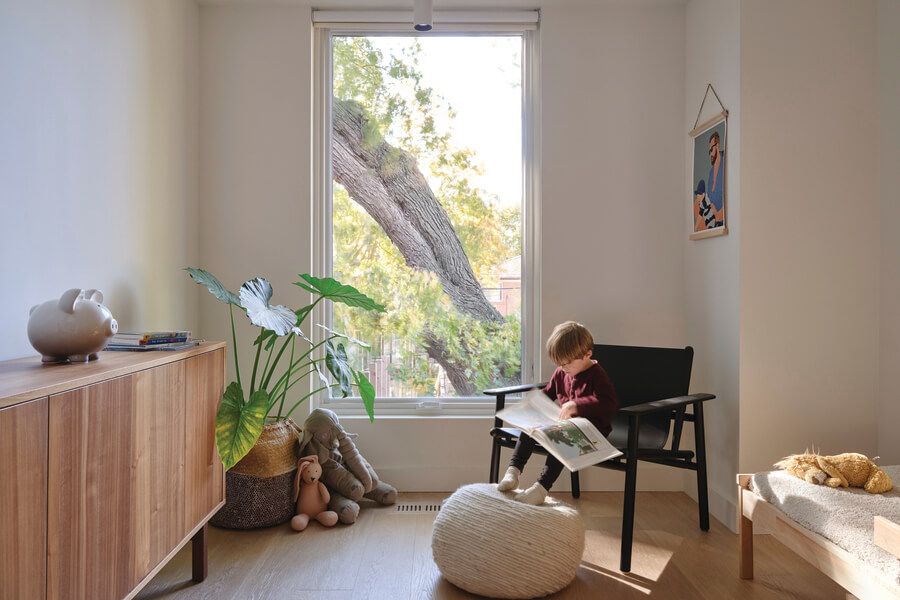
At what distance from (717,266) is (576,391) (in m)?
0.91

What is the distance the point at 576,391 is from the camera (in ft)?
8.25

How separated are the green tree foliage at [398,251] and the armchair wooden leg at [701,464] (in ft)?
3.32

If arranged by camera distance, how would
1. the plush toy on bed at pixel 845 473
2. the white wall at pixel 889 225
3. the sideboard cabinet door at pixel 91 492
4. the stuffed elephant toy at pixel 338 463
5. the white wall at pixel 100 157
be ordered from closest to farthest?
1. the sideboard cabinet door at pixel 91 492
2. the white wall at pixel 100 157
3. the plush toy on bed at pixel 845 473
4. the white wall at pixel 889 225
5. the stuffed elephant toy at pixel 338 463

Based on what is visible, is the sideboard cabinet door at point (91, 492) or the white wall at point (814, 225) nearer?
the sideboard cabinet door at point (91, 492)

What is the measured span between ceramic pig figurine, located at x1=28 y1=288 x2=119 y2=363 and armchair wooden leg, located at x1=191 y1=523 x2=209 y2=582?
78cm

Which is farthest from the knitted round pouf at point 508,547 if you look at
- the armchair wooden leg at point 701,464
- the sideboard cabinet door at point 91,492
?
the sideboard cabinet door at point 91,492

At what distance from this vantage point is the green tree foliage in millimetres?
3318

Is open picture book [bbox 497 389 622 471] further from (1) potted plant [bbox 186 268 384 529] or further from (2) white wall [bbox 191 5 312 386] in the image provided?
(2) white wall [bbox 191 5 312 386]

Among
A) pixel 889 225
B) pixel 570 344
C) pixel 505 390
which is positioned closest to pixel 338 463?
pixel 505 390

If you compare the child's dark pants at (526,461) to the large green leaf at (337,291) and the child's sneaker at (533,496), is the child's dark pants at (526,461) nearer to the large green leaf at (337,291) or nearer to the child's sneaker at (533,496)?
the child's sneaker at (533,496)

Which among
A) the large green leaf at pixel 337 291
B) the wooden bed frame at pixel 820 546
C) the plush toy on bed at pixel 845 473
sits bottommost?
the wooden bed frame at pixel 820 546

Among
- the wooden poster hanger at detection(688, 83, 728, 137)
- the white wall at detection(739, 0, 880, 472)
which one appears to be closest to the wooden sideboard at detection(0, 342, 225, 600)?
the white wall at detection(739, 0, 880, 472)

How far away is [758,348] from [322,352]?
6.60ft

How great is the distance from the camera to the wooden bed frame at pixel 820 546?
4.88 feet
